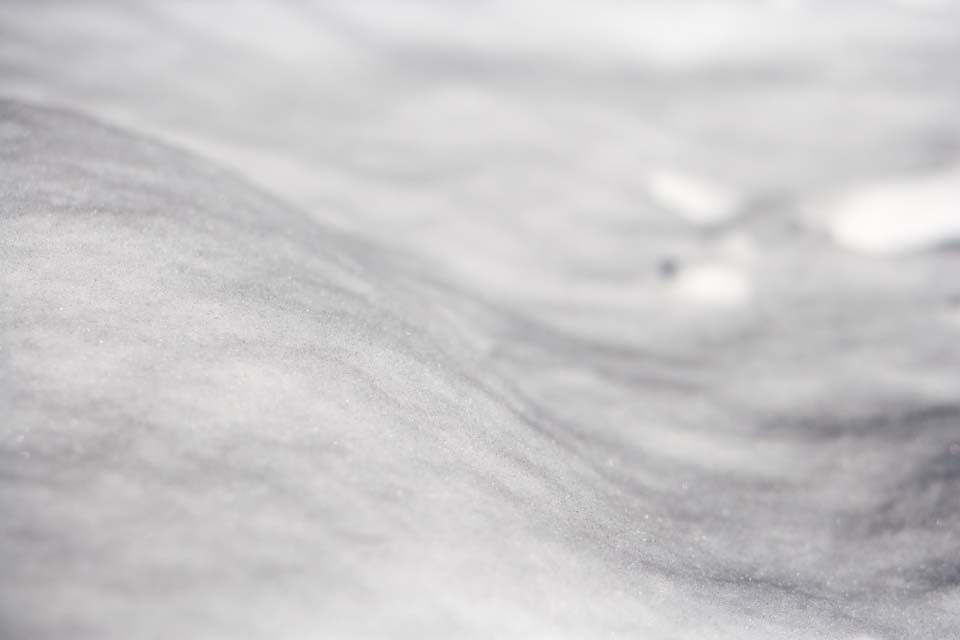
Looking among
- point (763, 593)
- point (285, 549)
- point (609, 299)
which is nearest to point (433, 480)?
point (285, 549)

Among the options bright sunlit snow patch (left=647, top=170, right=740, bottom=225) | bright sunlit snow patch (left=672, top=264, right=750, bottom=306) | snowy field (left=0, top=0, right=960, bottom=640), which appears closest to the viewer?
snowy field (left=0, top=0, right=960, bottom=640)

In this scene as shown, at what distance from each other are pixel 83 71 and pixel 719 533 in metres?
1.33

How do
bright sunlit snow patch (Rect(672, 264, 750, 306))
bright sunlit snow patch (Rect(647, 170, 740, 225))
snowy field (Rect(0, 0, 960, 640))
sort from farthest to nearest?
bright sunlit snow patch (Rect(647, 170, 740, 225)) < bright sunlit snow patch (Rect(672, 264, 750, 306)) < snowy field (Rect(0, 0, 960, 640))

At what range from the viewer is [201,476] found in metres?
0.67

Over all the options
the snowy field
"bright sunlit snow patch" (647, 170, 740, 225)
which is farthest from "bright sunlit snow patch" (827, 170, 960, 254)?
"bright sunlit snow patch" (647, 170, 740, 225)

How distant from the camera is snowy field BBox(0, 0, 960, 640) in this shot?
66 centimetres

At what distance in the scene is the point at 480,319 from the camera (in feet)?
3.99

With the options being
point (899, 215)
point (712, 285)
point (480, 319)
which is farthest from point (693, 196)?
point (480, 319)

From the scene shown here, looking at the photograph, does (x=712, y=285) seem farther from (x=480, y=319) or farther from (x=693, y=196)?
(x=480, y=319)

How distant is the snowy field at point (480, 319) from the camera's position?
658 millimetres

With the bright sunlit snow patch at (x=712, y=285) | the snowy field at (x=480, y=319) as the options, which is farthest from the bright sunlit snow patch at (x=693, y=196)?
the bright sunlit snow patch at (x=712, y=285)

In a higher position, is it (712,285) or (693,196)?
(693,196)

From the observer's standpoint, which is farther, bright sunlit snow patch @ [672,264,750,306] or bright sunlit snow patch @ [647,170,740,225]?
bright sunlit snow patch @ [647,170,740,225]

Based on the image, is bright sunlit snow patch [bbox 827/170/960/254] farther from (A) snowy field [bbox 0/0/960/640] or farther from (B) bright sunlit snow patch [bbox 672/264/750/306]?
(B) bright sunlit snow patch [bbox 672/264/750/306]
